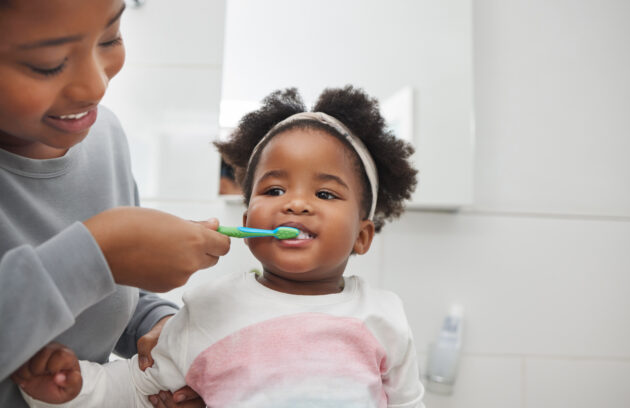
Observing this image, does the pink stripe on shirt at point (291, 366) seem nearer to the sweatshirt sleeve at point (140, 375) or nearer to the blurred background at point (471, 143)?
the sweatshirt sleeve at point (140, 375)

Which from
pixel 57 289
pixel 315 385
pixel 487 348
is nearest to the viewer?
pixel 57 289

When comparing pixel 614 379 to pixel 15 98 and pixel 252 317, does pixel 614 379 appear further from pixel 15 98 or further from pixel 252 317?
pixel 15 98

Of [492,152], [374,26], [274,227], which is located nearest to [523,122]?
[492,152]

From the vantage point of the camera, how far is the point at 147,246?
1.48ft

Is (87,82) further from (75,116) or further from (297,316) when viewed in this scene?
(297,316)

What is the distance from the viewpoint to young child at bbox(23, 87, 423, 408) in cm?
59

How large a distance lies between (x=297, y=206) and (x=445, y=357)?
799 millimetres

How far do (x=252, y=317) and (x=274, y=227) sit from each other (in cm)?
12

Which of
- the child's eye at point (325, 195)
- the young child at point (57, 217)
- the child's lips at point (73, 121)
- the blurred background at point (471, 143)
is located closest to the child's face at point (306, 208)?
the child's eye at point (325, 195)

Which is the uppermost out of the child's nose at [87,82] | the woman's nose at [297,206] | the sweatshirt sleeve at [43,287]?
the child's nose at [87,82]

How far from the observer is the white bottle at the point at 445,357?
49.6 inches

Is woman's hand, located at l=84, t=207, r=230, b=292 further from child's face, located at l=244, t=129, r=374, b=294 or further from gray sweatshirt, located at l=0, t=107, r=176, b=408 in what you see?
child's face, located at l=244, t=129, r=374, b=294

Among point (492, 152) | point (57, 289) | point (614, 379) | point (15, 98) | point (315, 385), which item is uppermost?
point (492, 152)

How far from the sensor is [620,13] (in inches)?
55.5
